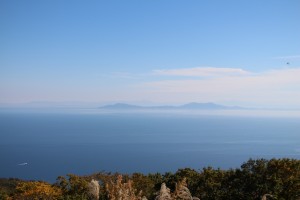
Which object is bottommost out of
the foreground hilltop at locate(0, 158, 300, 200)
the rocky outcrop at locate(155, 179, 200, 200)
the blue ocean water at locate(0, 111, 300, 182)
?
the blue ocean water at locate(0, 111, 300, 182)

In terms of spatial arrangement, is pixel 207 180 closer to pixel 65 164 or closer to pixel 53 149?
pixel 65 164

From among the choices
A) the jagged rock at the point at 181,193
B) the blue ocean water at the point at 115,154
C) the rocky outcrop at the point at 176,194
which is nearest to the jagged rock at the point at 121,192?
the rocky outcrop at the point at 176,194

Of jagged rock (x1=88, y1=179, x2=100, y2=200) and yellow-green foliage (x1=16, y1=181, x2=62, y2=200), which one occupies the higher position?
jagged rock (x1=88, y1=179, x2=100, y2=200)

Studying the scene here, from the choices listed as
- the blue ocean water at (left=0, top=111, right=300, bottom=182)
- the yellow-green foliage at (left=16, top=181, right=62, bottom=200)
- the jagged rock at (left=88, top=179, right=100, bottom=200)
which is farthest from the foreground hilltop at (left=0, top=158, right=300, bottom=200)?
the blue ocean water at (left=0, top=111, right=300, bottom=182)

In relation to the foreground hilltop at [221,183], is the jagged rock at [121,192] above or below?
above

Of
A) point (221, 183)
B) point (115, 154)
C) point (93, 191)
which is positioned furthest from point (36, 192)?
point (115, 154)

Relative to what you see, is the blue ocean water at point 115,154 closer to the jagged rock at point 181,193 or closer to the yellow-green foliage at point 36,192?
the yellow-green foliage at point 36,192

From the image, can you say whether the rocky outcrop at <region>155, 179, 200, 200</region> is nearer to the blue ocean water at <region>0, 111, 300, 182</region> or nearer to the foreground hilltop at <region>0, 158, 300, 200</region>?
the foreground hilltop at <region>0, 158, 300, 200</region>

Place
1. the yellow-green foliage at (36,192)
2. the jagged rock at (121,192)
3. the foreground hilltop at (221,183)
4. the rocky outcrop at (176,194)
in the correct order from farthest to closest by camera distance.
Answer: the foreground hilltop at (221,183) → the yellow-green foliage at (36,192) → the rocky outcrop at (176,194) → the jagged rock at (121,192)

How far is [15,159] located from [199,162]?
5382 cm

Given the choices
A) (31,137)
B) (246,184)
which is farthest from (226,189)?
(31,137)

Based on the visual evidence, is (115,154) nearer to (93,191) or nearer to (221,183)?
→ (221,183)

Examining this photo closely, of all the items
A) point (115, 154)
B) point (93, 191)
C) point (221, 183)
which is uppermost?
point (93, 191)

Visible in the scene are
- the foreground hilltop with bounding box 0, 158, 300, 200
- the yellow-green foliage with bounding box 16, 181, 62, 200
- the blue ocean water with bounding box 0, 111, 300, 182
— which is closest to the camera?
the yellow-green foliage with bounding box 16, 181, 62, 200
